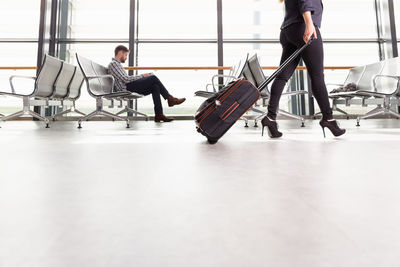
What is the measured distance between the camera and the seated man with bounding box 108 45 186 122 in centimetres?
346

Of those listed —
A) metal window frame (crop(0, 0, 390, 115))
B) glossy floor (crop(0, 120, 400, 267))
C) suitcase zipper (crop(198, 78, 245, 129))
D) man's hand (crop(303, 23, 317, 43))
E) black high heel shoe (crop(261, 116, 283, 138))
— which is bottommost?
glossy floor (crop(0, 120, 400, 267))

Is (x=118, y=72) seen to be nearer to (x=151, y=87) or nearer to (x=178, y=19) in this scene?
(x=151, y=87)

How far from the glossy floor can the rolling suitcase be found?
22.1 inches

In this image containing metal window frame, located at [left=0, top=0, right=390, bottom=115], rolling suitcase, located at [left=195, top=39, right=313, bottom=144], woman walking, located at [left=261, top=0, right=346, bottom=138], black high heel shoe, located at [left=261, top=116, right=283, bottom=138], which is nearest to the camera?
rolling suitcase, located at [left=195, top=39, right=313, bottom=144]

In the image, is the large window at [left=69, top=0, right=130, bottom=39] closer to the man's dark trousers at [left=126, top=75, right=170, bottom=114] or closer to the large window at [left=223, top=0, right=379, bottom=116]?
the large window at [left=223, top=0, right=379, bottom=116]

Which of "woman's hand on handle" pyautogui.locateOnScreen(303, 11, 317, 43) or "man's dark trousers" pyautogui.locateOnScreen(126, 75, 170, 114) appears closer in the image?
"woman's hand on handle" pyautogui.locateOnScreen(303, 11, 317, 43)

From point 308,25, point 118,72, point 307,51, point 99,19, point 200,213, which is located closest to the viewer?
point 200,213

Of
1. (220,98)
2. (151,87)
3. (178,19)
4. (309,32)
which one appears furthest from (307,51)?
(178,19)

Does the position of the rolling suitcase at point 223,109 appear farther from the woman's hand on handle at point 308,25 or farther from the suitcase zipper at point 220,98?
the woman's hand on handle at point 308,25

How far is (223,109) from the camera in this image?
61.4 inches

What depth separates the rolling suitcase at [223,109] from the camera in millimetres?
1566

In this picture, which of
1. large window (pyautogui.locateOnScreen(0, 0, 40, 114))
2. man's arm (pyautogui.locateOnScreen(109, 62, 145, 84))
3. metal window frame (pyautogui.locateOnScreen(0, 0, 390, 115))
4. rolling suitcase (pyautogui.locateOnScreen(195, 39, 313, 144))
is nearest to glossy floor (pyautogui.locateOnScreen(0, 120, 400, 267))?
rolling suitcase (pyautogui.locateOnScreen(195, 39, 313, 144))

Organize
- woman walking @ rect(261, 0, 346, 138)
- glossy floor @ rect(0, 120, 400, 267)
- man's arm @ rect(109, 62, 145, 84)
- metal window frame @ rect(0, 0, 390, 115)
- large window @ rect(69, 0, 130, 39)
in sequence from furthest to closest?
1. large window @ rect(69, 0, 130, 39)
2. metal window frame @ rect(0, 0, 390, 115)
3. man's arm @ rect(109, 62, 145, 84)
4. woman walking @ rect(261, 0, 346, 138)
5. glossy floor @ rect(0, 120, 400, 267)

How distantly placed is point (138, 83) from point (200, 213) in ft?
10.4
